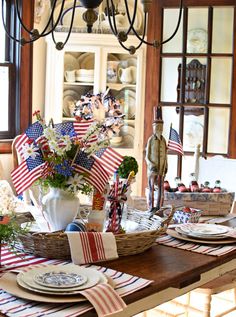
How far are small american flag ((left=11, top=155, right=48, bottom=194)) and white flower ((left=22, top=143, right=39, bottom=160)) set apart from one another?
0.02 m

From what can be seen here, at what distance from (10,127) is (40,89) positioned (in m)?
0.41

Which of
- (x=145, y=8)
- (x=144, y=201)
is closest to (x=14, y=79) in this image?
(x=144, y=201)

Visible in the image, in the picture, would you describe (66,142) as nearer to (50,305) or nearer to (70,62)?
(50,305)

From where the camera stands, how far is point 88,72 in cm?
466

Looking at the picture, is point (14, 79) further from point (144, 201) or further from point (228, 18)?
point (144, 201)

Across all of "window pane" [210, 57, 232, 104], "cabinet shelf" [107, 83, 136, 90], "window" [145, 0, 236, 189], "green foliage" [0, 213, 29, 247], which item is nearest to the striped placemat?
"green foliage" [0, 213, 29, 247]

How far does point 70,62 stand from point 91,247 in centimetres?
309

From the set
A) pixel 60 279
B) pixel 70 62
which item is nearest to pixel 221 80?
pixel 70 62

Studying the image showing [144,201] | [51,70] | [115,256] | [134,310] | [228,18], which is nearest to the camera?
[134,310]

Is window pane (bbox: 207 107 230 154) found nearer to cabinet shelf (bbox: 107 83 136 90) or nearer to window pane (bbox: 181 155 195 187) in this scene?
window pane (bbox: 181 155 195 187)

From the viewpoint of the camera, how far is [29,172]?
1995 mm

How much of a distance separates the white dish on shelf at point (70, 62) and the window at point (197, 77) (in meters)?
0.63

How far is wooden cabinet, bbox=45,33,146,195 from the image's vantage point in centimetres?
460

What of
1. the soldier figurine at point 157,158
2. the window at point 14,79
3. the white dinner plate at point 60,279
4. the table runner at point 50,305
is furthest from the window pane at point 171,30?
the white dinner plate at point 60,279
